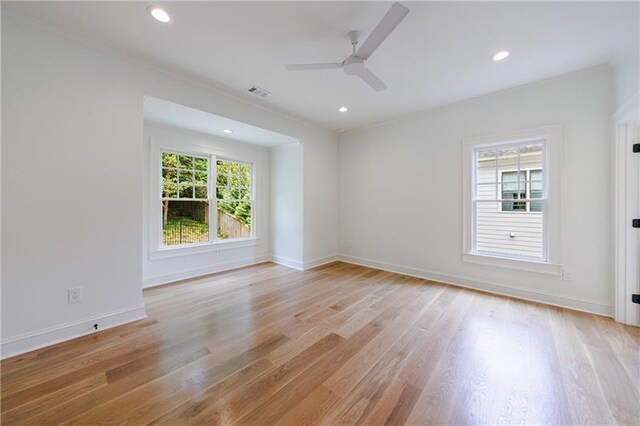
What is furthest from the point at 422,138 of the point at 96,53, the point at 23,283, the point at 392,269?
the point at 23,283

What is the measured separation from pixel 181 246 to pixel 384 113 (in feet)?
13.5

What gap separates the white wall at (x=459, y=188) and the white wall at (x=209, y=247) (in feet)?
5.63

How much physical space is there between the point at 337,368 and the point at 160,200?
11.8ft

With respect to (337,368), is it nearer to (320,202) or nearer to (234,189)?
(320,202)

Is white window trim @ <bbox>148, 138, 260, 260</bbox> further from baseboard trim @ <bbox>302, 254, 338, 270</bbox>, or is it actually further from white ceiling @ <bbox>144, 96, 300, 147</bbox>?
baseboard trim @ <bbox>302, 254, 338, 270</bbox>

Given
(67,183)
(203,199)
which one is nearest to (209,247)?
(203,199)

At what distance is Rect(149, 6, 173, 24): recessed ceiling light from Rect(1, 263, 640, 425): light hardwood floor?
281 centimetres

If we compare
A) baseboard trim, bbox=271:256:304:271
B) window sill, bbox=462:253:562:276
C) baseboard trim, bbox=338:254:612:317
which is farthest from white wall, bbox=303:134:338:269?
window sill, bbox=462:253:562:276

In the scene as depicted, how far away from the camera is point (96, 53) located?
2.36m

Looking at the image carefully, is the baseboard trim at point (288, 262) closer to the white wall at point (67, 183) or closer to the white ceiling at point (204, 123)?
the white ceiling at point (204, 123)

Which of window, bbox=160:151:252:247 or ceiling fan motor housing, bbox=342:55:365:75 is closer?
ceiling fan motor housing, bbox=342:55:365:75

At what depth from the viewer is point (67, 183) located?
7.29 feet

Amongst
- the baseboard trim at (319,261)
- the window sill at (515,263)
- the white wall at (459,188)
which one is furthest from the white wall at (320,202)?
the window sill at (515,263)

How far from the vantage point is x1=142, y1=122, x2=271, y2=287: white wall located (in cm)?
365
